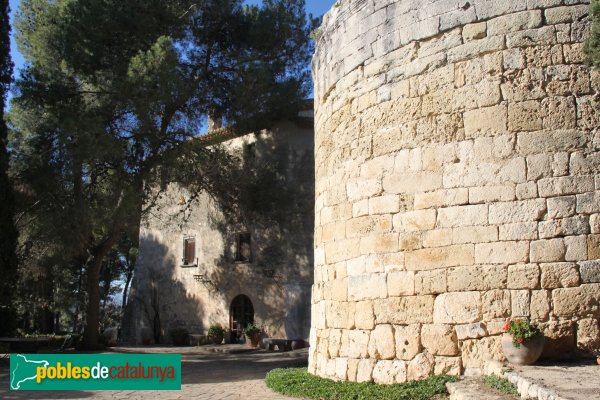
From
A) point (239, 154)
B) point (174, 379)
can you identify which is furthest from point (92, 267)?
point (174, 379)

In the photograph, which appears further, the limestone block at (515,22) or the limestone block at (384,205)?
the limestone block at (384,205)

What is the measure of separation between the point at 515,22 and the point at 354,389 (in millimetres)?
4066

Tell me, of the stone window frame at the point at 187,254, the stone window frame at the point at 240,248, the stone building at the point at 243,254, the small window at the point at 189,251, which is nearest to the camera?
the stone building at the point at 243,254

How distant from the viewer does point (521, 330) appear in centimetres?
516

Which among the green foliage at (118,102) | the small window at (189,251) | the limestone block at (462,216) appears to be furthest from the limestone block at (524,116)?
the small window at (189,251)

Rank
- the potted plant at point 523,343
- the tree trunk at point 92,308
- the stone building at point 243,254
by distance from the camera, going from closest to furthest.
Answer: the potted plant at point 523,343
the tree trunk at point 92,308
the stone building at point 243,254

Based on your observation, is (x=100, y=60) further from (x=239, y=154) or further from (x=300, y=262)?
(x=300, y=262)

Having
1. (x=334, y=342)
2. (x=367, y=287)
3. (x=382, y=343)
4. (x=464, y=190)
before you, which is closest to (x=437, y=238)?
(x=464, y=190)

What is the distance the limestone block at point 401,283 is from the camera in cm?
601

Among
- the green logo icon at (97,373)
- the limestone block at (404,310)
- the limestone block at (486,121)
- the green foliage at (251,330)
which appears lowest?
the green foliage at (251,330)

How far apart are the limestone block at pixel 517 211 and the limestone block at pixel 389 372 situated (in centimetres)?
174

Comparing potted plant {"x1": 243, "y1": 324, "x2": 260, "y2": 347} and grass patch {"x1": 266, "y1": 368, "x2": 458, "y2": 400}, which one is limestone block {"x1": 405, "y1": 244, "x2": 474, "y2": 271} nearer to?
grass patch {"x1": 266, "y1": 368, "x2": 458, "y2": 400}

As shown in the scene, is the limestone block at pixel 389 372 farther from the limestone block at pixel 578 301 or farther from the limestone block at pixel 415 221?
the limestone block at pixel 578 301

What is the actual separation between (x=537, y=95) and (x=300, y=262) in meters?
12.2
